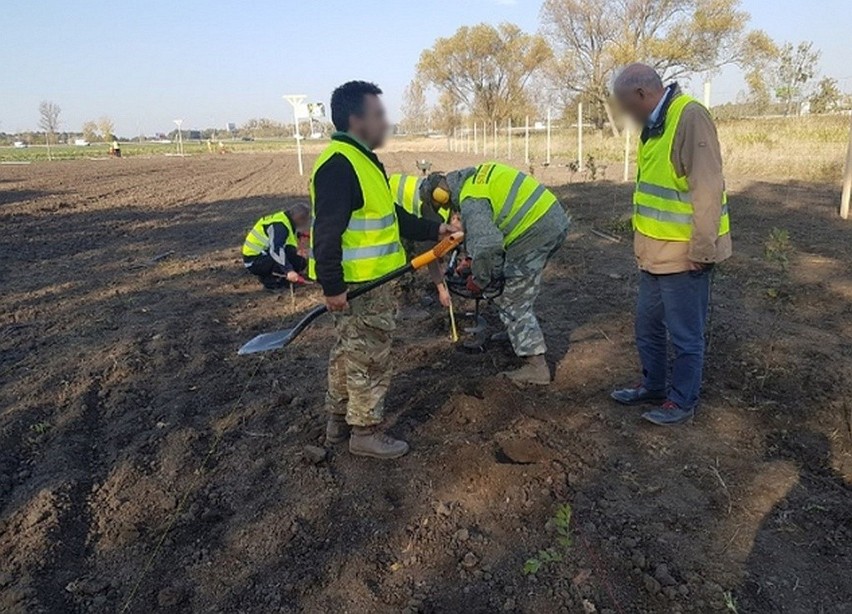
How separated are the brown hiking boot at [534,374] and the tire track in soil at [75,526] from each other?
252 cm

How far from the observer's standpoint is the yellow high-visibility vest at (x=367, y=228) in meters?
2.98

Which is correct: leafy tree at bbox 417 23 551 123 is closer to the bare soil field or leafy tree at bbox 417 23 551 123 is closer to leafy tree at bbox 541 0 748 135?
leafy tree at bbox 541 0 748 135

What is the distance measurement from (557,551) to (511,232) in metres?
2.14

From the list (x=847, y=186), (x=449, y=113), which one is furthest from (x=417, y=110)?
(x=847, y=186)

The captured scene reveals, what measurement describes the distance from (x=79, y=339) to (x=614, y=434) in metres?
4.66

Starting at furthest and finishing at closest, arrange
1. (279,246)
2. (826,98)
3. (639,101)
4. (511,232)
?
(826,98)
(279,246)
(511,232)
(639,101)

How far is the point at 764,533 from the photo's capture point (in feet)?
8.91

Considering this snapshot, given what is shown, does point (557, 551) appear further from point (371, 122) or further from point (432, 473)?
point (371, 122)

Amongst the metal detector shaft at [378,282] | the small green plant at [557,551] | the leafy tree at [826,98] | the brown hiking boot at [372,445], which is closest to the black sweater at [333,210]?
the metal detector shaft at [378,282]

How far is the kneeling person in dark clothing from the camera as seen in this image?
564 cm

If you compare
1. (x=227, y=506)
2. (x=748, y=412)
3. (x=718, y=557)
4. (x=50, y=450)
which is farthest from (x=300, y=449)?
(x=748, y=412)

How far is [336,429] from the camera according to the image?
359 cm

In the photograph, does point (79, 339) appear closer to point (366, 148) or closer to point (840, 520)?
point (366, 148)

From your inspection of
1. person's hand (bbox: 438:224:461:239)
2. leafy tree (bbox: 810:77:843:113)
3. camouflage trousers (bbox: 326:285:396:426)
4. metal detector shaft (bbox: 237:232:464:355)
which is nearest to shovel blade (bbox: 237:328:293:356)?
metal detector shaft (bbox: 237:232:464:355)
